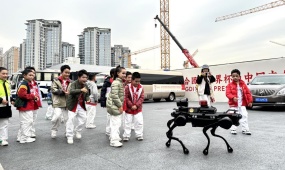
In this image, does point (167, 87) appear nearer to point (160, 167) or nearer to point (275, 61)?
point (275, 61)

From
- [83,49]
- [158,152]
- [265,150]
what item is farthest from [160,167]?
[83,49]

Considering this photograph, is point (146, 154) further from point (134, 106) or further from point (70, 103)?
point (70, 103)

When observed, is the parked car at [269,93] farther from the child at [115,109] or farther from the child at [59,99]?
the child at [59,99]

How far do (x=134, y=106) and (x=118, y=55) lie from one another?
231ft

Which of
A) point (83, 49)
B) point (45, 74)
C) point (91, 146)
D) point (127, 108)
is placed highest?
point (83, 49)

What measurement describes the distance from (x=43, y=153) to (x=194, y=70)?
664 inches

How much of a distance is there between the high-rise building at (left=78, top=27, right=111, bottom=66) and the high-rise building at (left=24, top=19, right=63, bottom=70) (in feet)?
21.0

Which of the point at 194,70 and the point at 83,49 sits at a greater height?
the point at 83,49

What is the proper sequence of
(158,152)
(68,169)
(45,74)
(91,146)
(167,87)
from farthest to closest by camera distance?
(45,74) → (167,87) → (91,146) → (158,152) → (68,169)

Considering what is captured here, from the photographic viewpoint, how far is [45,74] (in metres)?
22.5

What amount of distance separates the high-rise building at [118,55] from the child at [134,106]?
208 feet

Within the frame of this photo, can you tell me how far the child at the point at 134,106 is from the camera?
4672mm

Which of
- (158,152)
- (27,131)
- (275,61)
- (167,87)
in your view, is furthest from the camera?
(167,87)

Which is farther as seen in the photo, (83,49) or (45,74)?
(83,49)
